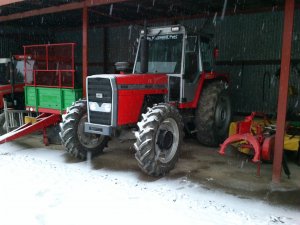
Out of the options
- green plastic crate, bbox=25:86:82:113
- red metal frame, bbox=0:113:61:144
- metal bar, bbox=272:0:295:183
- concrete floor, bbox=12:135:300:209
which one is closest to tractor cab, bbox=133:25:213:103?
concrete floor, bbox=12:135:300:209

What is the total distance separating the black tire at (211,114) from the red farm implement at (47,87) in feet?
8.75

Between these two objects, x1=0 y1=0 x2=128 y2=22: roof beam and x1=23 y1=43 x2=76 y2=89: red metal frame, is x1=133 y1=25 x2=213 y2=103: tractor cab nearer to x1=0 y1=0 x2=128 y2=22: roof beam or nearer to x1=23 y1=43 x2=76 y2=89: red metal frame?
x1=0 y1=0 x2=128 y2=22: roof beam

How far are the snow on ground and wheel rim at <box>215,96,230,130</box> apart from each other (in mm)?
2439

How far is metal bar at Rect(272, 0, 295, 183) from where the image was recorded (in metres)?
4.91

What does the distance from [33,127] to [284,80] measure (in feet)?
15.7

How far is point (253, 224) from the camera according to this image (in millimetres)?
3773

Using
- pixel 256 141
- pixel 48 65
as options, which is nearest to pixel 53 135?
pixel 48 65

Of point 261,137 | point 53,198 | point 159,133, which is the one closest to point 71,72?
point 159,133

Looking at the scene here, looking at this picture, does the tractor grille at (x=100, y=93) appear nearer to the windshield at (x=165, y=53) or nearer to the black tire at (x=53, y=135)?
the windshield at (x=165, y=53)

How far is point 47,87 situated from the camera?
7660 millimetres

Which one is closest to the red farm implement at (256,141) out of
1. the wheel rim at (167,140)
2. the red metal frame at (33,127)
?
the wheel rim at (167,140)

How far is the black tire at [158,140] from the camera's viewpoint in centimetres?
508

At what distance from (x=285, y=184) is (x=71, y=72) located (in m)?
4.83

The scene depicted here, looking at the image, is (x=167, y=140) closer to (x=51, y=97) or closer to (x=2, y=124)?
(x=51, y=97)
